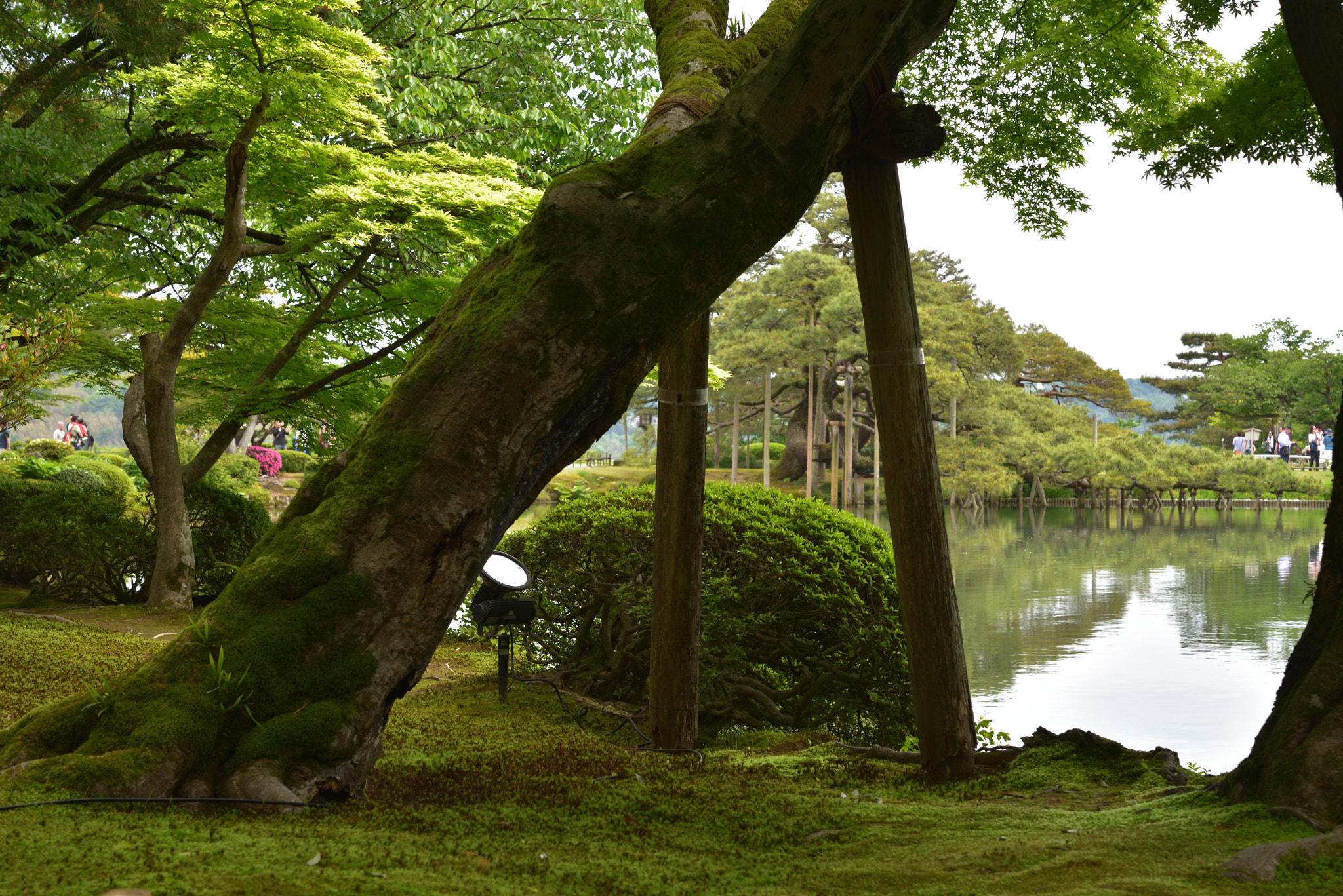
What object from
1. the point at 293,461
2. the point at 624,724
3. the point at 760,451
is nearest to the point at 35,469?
the point at 624,724

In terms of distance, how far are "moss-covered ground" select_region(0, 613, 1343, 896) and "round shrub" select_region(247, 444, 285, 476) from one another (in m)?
23.7

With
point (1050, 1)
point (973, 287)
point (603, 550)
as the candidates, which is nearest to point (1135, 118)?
point (1050, 1)

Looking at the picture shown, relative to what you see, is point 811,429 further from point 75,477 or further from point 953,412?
point 75,477

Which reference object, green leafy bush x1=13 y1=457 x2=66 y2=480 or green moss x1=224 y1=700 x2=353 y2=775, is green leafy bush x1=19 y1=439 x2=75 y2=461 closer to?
green leafy bush x1=13 y1=457 x2=66 y2=480

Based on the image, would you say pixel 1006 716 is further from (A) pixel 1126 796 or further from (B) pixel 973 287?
(B) pixel 973 287

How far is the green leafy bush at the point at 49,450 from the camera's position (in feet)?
Answer: 51.9

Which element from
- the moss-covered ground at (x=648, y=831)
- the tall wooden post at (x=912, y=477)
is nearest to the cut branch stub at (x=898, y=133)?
the tall wooden post at (x=912, y=477)

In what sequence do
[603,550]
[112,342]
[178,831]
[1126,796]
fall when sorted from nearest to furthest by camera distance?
[178,831] < [1126,796] < [603,550] < [112,342]

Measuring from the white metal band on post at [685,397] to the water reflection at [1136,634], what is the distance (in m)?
4.23

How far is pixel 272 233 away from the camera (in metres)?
10.4

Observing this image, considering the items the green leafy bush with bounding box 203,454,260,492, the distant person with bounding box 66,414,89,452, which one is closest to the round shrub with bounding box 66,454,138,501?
the green leafy bush with bounding box 203,454,260,492

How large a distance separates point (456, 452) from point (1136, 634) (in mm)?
11080

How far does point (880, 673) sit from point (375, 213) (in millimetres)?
5358

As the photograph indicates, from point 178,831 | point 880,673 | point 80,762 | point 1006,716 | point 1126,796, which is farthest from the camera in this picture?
point 1006,716
